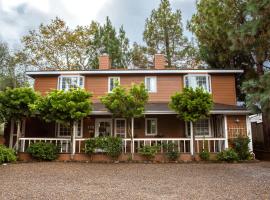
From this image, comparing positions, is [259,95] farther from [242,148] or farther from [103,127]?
[103,127]

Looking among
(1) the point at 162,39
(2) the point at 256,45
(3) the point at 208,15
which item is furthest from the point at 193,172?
(1) the point at 162,39

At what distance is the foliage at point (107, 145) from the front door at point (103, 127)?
2.85 metres

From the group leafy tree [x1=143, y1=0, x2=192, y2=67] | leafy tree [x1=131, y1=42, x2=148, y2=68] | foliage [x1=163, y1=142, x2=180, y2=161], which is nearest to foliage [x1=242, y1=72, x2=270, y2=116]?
foliage [x1=163, y1=142, x2=180, y2=161]

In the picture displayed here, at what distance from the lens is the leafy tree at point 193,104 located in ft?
42.4

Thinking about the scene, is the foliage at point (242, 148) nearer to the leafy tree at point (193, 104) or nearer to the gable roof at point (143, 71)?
the leafy tree at point (193, 104)

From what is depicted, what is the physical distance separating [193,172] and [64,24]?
2277cm

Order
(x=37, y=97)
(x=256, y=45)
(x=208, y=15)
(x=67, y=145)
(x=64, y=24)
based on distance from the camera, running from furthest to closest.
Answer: (x=64, y=24) < (x=208, y=15) < (x=67, y=145) < (x=37, y=97) < (x=256, y=45)

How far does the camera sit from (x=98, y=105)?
16281 millimetres

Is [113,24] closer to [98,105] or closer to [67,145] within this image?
[98,105]

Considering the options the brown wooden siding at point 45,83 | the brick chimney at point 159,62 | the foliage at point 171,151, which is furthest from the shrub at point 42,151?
the brick chimney at point 159,62

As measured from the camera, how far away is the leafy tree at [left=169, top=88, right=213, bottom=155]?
42.4ft

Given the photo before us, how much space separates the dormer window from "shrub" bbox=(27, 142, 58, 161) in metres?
5.00

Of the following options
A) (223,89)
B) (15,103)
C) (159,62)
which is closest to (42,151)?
(15,103)

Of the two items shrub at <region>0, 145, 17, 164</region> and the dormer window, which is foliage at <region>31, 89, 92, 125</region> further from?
the dormer window
